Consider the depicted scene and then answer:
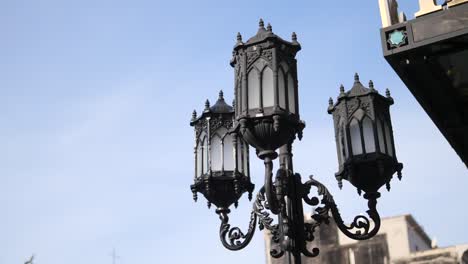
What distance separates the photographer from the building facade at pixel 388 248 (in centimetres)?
2730

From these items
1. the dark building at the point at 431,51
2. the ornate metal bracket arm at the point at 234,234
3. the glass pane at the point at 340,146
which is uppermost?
the dark building at the point at 431,51

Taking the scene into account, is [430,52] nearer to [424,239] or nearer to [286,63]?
[286,63]

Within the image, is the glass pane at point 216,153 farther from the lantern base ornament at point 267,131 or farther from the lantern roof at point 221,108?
the lantern base ornament at point 267,131

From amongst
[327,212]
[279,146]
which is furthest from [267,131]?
[327,212]

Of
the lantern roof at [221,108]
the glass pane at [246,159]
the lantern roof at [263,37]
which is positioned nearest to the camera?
the lantern roof at [263,37]

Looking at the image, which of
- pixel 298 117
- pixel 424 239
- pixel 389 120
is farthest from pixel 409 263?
pixel 298 117

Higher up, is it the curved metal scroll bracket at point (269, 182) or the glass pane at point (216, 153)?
the glass pane at point (216, 153)

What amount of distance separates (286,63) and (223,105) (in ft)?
4.95

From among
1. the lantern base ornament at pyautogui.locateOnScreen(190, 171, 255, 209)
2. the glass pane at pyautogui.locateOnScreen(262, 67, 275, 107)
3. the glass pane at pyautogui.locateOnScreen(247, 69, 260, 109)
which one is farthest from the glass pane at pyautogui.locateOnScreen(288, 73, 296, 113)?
the lantern base ornament at pyautogui.locateOnScreen(190, 171, 255, 209)

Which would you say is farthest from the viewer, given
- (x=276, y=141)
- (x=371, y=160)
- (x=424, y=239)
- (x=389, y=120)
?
(x=424, y=239)

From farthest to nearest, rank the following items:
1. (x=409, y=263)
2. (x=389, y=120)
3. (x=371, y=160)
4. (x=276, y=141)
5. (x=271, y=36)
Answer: (x=409, y=263) < (x=389, y=120) < (x=371, y=160) < (x=271, y=36) < (x=276, y=141)

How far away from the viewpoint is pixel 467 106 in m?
6.49

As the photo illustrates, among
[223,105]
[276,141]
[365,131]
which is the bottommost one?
[276,141]

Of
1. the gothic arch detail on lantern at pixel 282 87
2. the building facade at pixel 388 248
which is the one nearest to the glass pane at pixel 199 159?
the gothic arch detail on lantern at pixel 282 87
